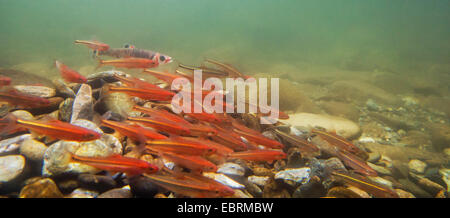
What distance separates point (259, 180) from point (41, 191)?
2830 mm

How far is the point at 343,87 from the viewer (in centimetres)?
1570

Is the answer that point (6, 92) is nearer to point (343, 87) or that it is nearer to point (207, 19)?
point (343, 87)

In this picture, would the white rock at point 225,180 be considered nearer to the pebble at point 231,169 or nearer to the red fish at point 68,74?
the pebble at point 231,169

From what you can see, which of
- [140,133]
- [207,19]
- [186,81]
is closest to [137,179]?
[140,133]

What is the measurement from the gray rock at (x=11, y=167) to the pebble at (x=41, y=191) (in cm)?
66

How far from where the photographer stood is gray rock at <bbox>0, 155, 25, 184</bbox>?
2586 millimetres

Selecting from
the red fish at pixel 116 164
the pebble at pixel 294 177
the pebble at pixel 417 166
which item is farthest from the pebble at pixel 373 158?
the red fish at pixel 116 164

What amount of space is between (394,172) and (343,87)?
1200cm

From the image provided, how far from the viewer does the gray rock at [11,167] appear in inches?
102

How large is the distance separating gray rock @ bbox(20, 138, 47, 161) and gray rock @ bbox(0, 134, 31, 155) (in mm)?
241

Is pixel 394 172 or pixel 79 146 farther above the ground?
pixel 79 146

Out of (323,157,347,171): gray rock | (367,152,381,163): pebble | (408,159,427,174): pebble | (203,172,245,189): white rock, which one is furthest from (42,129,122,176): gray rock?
(408,159,427,174): pebble

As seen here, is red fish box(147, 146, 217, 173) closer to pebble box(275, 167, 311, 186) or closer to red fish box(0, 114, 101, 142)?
red fish box(0, 114, 101, 142)
